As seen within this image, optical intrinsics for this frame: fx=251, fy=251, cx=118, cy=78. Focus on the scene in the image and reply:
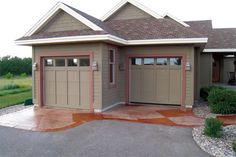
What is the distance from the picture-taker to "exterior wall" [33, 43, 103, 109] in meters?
9.89

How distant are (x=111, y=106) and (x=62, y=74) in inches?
100

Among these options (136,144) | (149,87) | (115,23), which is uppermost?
(115,23)

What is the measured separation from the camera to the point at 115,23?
13.3 meters

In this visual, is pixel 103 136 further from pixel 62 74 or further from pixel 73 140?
pixel 62 74

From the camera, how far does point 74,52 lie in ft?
33.9

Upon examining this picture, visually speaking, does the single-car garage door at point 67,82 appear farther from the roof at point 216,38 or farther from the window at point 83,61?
the roof at point 216,38

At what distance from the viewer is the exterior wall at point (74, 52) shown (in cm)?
989

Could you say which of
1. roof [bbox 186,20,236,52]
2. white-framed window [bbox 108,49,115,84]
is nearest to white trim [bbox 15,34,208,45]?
white-framed window [bbox 108,49,115,84]

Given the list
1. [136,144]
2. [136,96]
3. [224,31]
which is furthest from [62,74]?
[224,31]

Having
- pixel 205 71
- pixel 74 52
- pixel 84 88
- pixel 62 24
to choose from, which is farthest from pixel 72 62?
pixel 205 71

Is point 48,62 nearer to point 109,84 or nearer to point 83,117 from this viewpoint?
point 109,84

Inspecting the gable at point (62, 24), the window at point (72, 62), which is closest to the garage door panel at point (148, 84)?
the window at point (72, 62)

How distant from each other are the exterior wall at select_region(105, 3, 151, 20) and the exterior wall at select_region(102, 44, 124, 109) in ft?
9.82

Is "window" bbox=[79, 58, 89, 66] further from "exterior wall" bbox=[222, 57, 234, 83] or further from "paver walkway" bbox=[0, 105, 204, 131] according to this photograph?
"exterior wall" bbox=[222, 57, 234, 83]
